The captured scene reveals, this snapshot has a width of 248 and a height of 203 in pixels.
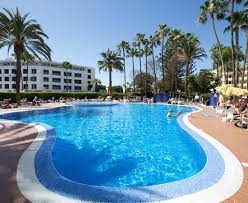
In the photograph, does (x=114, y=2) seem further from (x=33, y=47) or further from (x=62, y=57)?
(x=62, y=57)

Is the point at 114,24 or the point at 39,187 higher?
the point at 114,24

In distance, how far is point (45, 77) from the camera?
85562 mm

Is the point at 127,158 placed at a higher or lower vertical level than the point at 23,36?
lower

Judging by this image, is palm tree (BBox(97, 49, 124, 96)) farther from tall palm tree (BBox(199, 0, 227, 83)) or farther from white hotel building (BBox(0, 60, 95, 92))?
white hotel building (BBox(0, 60, 95, 92))

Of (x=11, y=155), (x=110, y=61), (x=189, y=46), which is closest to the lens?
(x=11, y=155)

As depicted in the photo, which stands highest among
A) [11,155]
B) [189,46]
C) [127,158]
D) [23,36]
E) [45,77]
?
[189,46]

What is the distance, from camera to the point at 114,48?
187 feet

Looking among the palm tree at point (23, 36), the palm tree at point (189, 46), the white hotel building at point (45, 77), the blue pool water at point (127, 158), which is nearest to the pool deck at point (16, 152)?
the blue pool water at point (127, 158)

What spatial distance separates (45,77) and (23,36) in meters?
62.7

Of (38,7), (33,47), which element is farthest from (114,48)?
(38,7)

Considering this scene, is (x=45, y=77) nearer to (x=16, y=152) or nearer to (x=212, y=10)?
(x=212, y=10)

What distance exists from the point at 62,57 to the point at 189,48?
183 feet

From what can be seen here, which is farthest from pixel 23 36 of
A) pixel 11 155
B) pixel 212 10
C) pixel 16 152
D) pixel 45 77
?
pixel 45 77

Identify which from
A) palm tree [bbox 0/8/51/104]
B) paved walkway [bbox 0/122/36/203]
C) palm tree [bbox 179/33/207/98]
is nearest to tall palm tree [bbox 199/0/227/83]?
palm tree [bbox 179/33/207/98]
